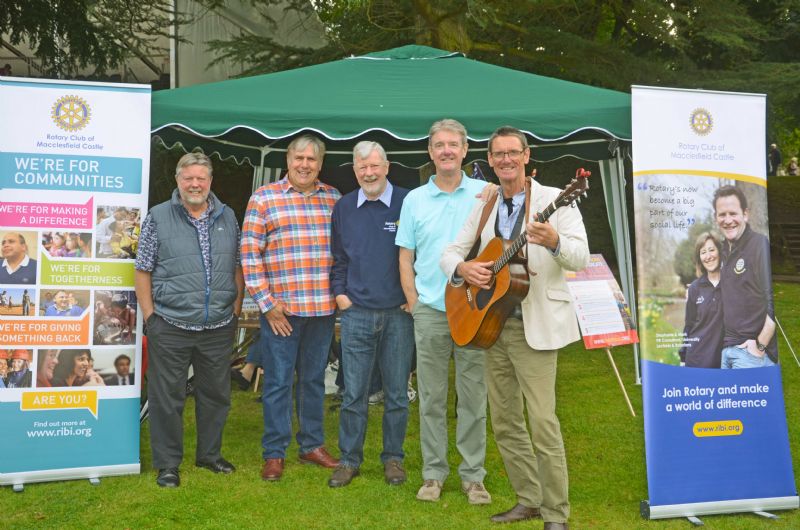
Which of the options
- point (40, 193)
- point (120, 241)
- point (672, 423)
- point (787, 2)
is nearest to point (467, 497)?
point (672, 423)

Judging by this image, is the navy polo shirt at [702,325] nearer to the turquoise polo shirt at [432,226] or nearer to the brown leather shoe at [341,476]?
the turquoise polo shirt at [432,226]

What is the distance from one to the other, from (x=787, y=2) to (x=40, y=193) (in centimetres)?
975

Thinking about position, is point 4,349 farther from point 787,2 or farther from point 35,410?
point 787,2

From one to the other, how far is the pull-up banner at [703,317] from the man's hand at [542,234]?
88 centimetres

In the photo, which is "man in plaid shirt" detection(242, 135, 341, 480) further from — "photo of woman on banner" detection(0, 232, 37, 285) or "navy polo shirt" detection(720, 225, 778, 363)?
"navy polo shirt" detection(720, 225, 778, 363)

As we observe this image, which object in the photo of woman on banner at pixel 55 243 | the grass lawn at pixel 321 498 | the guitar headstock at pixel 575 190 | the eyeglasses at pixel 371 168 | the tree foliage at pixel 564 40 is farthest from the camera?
the tree foliage at pixel 564 40

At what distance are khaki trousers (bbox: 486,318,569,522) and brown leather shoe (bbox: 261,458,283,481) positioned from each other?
140 cm

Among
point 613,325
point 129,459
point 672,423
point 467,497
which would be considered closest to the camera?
point 672,423

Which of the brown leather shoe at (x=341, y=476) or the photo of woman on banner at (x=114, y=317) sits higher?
the photo of woman on banner at (x=114, y=317)

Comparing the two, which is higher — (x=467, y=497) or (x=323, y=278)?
(x=323, y=278)

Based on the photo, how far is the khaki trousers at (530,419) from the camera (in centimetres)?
357

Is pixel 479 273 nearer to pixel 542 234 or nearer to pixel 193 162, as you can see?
pixel 542 234

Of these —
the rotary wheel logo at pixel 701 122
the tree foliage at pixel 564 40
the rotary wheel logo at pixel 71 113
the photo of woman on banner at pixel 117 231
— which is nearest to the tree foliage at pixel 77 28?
the tree foliage at pixel 564 40

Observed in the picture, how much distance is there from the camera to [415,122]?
4.75 m
